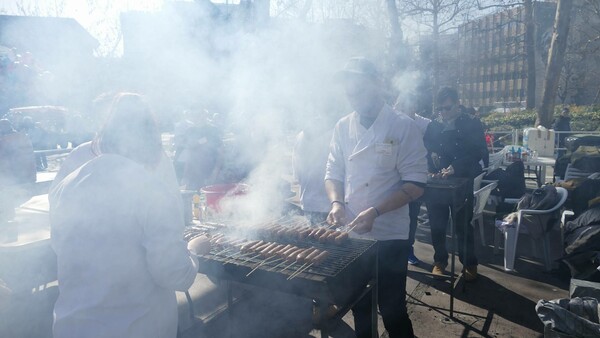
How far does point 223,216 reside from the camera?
359 cm

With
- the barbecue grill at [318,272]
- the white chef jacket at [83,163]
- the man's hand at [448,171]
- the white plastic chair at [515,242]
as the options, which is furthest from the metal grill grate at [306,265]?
the white plastic chair at [515,242]

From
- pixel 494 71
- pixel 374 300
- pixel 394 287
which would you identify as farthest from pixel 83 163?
pixel 494 71

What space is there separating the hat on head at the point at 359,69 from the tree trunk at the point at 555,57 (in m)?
11.4

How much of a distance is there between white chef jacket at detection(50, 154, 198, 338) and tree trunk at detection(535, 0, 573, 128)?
12.9 meters

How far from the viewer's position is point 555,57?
11.5m

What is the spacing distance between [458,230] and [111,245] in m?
3.83

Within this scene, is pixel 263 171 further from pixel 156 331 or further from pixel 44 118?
pixel 44 118

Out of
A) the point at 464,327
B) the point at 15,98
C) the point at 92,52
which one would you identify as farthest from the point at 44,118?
the point at 464,327

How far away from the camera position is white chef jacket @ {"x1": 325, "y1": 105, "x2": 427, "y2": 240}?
98.7 inches

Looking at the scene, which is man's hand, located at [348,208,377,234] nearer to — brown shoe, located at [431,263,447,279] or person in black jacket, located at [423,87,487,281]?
person in black jacket, located at [423,87,487,281]

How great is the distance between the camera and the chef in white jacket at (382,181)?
2.50m

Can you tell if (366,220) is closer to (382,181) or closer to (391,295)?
(382,181)

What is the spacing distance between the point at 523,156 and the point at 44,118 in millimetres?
8909

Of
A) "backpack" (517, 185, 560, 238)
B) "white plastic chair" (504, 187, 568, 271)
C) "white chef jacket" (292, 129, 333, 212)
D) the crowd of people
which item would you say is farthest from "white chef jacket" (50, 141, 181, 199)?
"backpack" (517, 185, 560, 238)
